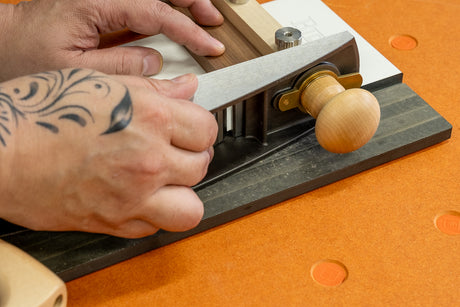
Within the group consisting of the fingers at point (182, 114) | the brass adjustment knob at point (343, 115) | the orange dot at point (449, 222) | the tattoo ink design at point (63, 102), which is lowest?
the orange dot at point (449, 222)

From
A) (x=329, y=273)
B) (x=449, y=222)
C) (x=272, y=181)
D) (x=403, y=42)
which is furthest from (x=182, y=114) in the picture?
(x=403, y=42)

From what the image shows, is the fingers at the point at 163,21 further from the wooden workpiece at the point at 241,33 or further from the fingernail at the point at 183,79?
the fingernail at the point at 183,79

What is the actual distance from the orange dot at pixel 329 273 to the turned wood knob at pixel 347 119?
0.19 m

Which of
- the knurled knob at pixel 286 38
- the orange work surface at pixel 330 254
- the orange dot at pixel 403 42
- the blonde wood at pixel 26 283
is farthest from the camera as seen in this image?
the orange dot at pixel 403 42

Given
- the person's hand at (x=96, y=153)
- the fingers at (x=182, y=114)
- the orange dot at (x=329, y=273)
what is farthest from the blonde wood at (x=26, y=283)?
the orange dot at (x=329, y=273)

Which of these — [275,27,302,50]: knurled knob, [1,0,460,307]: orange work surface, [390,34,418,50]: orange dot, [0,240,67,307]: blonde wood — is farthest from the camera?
[390,34,418,50]: orange dot

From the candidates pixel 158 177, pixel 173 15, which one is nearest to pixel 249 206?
pixel 158 177

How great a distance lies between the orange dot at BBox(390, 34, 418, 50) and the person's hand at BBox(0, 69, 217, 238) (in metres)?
0.65

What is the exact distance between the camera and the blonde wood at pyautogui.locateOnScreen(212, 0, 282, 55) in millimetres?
1049

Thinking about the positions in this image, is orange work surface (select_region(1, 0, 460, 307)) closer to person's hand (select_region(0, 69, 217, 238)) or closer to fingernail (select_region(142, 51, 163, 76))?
person's hand (select_region(0, 69, 217, 238))

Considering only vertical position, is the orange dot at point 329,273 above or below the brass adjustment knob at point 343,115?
below

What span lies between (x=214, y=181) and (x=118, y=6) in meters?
0.42

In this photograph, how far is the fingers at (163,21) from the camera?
1.04 meters

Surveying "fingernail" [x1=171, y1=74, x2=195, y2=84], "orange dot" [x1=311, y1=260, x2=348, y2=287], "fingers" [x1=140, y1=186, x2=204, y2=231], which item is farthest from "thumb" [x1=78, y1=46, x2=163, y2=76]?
"orange dot" [x1=311, y1=260, x2=348, y2=287]
